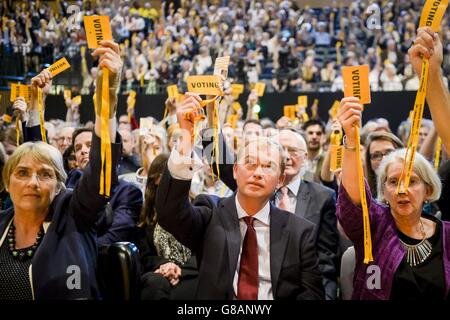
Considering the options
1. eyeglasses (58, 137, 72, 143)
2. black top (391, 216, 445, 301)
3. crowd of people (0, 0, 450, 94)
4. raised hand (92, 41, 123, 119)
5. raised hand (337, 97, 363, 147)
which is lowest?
black top (391, 216, 445, 301)

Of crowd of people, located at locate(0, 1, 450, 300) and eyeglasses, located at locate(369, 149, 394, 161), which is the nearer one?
crowd of people, located at locate(0, 1, 450, 300)

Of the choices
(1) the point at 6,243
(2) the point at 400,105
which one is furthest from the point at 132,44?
(1) the point at 6,243

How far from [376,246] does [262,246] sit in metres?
0.44

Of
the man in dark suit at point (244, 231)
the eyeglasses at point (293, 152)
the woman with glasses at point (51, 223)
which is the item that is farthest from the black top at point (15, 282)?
the eyeglasses at point (293, 152)

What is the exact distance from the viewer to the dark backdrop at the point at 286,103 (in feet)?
32.1

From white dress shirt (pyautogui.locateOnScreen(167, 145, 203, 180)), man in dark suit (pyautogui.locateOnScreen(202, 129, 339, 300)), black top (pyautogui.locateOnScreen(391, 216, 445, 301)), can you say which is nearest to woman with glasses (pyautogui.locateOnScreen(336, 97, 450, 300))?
black top (pyautogui.locateOnScreen(391, 216, 445, 301))

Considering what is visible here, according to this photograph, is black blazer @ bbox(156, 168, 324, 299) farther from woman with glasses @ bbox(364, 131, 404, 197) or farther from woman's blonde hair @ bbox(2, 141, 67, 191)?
woman with glasses @ bbox(364, 131, 404, 197)

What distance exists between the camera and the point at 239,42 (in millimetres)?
11977

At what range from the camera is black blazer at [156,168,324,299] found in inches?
93.0

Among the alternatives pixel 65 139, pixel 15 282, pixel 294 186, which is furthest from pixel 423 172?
pixel 65 139

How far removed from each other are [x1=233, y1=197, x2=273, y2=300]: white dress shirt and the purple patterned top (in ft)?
0.95

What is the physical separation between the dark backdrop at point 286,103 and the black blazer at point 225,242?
735 cm
